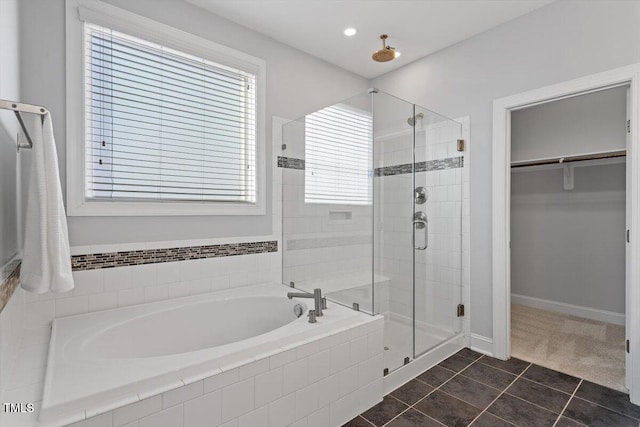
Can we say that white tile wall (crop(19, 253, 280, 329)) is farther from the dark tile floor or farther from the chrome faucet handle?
the dark tile floor

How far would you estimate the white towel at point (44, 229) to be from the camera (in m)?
1.23

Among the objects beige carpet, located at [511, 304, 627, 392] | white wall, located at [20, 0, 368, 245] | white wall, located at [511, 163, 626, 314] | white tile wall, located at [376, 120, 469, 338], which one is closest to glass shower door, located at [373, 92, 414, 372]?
white tile wall, located at [376, 120, 469, 338]

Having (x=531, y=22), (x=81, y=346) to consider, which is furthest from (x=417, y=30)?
(x=81, y=346)

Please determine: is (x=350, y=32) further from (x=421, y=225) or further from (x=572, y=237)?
(x=572, y=237)

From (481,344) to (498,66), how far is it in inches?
91.3

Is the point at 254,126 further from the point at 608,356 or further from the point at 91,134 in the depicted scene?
the point at 608,356

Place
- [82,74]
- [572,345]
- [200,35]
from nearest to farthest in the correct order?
1. [82,74]
2. [200,35]
3. [572,345]

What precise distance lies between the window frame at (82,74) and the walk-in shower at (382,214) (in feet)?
2.08

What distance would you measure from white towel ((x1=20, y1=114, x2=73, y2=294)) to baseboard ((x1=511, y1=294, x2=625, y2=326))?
445cm

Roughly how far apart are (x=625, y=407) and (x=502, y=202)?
57.4 inches

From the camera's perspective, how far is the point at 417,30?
267cm

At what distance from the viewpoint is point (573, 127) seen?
334cm

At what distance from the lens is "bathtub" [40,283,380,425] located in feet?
3.77

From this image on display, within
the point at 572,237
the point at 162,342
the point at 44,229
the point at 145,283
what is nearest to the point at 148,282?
the point at 145,283
